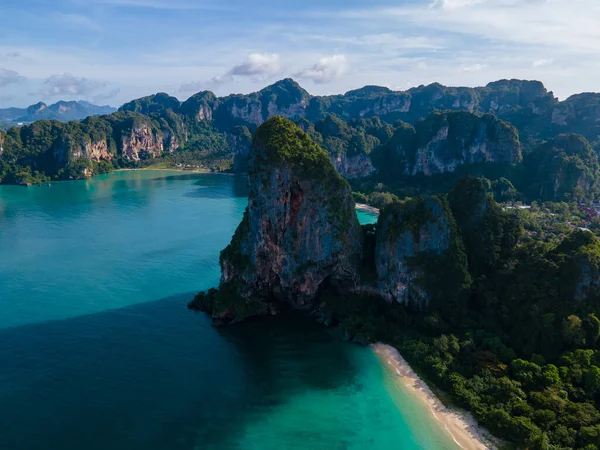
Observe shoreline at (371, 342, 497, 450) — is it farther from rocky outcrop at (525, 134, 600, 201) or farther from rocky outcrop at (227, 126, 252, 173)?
rocky outcrop at (227, 126, 252, 173)

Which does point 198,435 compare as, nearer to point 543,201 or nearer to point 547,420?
point 547,420

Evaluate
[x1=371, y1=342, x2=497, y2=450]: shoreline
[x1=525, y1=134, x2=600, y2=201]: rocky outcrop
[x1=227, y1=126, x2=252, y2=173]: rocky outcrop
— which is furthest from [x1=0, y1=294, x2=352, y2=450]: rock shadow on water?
[x1=227, y1=126, x2=252, y2=173]: rocky outcrop

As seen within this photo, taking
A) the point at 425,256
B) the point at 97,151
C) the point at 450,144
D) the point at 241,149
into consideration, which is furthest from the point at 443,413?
the point at 97,151

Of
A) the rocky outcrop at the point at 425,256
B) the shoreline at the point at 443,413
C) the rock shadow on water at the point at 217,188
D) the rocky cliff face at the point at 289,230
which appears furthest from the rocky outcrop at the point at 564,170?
the shoreline at the point at 443,413

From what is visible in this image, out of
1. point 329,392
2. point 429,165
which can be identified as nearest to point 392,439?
point 329,392

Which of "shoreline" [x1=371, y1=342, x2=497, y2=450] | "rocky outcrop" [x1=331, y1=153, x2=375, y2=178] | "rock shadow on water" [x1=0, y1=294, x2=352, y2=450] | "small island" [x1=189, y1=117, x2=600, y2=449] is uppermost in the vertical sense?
"rocky outcrop" [x1=331, y1=153, x2=375, y2=178]

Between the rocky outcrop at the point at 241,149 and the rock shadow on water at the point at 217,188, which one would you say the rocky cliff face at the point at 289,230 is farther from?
the rocky outcrop at the point at 241,149

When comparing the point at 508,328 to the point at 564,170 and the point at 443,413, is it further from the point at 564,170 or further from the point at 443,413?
the point at 564,170
